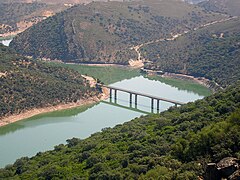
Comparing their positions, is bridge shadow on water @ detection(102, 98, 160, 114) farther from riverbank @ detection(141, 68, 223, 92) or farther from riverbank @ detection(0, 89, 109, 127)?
riverbank @ detection(141, 68, 223, 92)

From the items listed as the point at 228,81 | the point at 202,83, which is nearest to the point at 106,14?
the point at 202,83

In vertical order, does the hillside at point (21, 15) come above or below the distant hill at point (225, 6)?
below

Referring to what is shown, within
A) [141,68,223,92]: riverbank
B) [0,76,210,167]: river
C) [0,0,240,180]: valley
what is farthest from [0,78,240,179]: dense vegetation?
[141,68,223,92]: riverbank

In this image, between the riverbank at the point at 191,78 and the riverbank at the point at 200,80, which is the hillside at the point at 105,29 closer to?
the riverbank at the point at 191,78

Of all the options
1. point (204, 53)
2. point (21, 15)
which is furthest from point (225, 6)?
point (21, 15)

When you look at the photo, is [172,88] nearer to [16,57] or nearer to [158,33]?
[16,57]

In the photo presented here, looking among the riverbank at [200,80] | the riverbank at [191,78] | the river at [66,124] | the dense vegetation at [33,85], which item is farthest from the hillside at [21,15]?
the river at [66,124]
